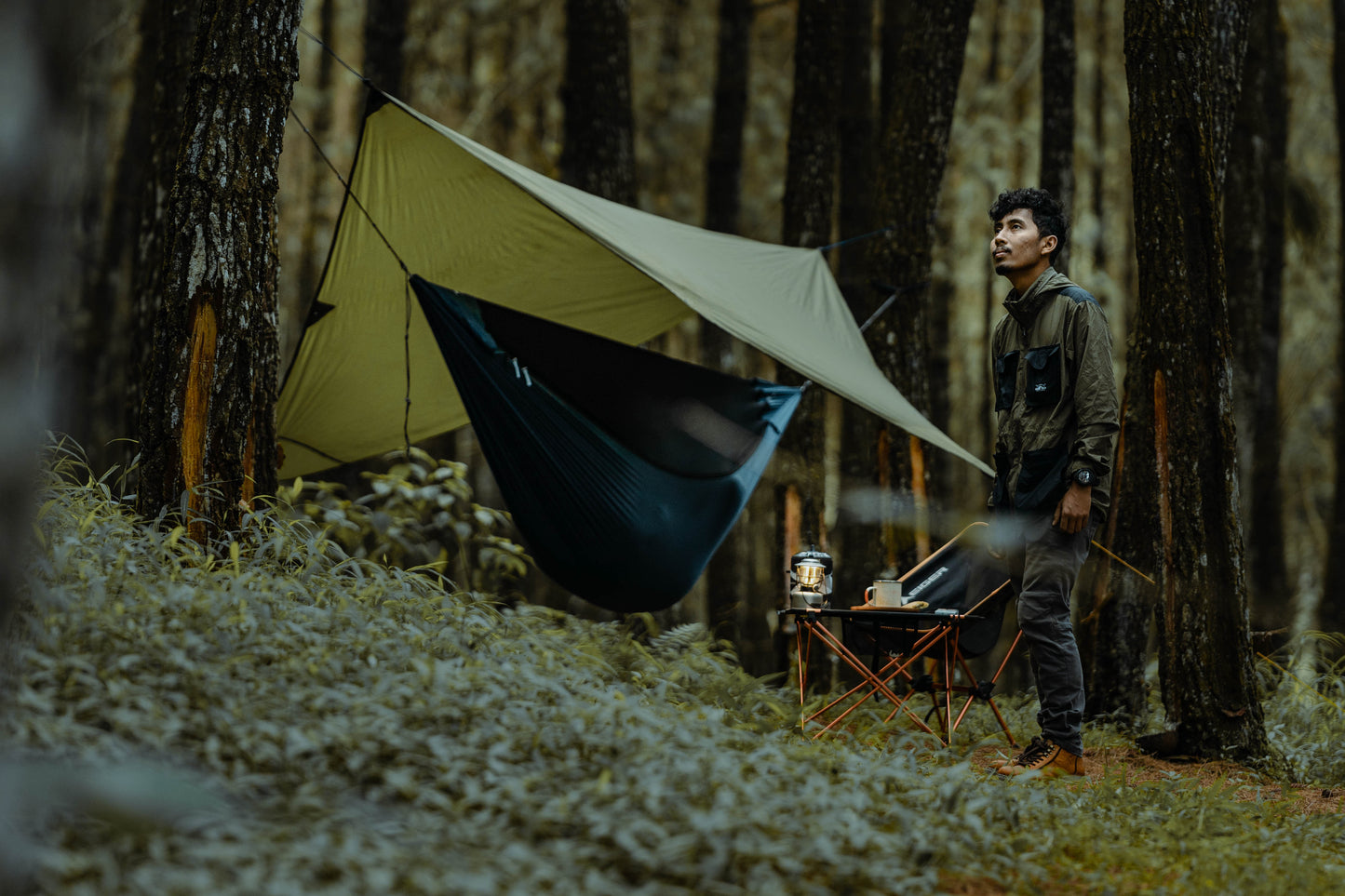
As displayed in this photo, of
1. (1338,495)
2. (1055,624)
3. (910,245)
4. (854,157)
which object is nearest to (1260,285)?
(1338,495)

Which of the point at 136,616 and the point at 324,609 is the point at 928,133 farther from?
the point at 136,616

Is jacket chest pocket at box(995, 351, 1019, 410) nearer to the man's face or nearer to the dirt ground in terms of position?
the man's face

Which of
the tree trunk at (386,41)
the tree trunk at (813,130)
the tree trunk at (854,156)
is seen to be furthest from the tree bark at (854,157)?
the tree trunk at (386,41)

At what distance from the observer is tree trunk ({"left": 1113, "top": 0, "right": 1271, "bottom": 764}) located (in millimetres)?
2791

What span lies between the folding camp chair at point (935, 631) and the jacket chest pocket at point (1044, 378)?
516 millimetres

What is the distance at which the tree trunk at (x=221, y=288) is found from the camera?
2393 millimetres

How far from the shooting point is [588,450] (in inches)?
→ 105

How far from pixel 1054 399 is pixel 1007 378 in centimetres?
18

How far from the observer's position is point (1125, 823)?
6.70 feet

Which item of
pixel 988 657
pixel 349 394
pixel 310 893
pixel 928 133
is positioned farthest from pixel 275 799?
pixel 988 657

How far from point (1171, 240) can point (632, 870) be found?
2424mm

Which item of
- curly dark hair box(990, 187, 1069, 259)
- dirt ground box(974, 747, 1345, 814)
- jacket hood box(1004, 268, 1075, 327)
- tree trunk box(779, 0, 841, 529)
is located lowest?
A: dirt ground box(974, 747, 1345, 814)

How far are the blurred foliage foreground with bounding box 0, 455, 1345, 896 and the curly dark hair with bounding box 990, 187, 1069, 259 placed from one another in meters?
1.30

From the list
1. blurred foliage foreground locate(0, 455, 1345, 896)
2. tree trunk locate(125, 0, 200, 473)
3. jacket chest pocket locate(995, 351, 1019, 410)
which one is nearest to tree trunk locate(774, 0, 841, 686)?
jacket chest pocket locate(995, 351, 1019, 410)
